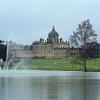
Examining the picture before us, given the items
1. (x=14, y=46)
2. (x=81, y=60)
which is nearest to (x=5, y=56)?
(x=14, y=46)

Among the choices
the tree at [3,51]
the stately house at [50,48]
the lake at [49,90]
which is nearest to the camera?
the lake at [49,90]

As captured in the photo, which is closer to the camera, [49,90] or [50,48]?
[49,90]

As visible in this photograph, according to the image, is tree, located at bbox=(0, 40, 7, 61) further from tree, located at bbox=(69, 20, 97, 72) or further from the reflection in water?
the reflection in water

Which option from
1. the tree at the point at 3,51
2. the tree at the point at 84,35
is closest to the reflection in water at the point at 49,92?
the tree at the point at 84,35

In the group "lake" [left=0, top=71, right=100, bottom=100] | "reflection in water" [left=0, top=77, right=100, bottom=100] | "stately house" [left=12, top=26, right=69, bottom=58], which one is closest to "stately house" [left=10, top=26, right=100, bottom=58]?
"stately house" [left=12, top=26, right=69, bottom=58]

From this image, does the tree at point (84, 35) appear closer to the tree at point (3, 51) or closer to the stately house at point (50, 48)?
the tree at point (3, 51)

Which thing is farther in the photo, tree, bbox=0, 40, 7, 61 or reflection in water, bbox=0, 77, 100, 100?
tree, bbox=0, 40, 7, 61

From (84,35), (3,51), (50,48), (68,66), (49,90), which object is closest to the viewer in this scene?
(49,90)

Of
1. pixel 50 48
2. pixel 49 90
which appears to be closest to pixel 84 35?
pixel 49 90

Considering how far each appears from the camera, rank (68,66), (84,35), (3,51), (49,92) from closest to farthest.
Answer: (49,92) < (84,35) < (68,66) < (3,51)

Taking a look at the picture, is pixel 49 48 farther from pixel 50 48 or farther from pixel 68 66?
pixel 68 66

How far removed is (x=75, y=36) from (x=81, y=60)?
9.03 metres

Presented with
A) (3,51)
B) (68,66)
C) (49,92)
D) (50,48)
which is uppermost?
(50,48)

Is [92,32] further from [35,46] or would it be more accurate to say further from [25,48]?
[35,46]
